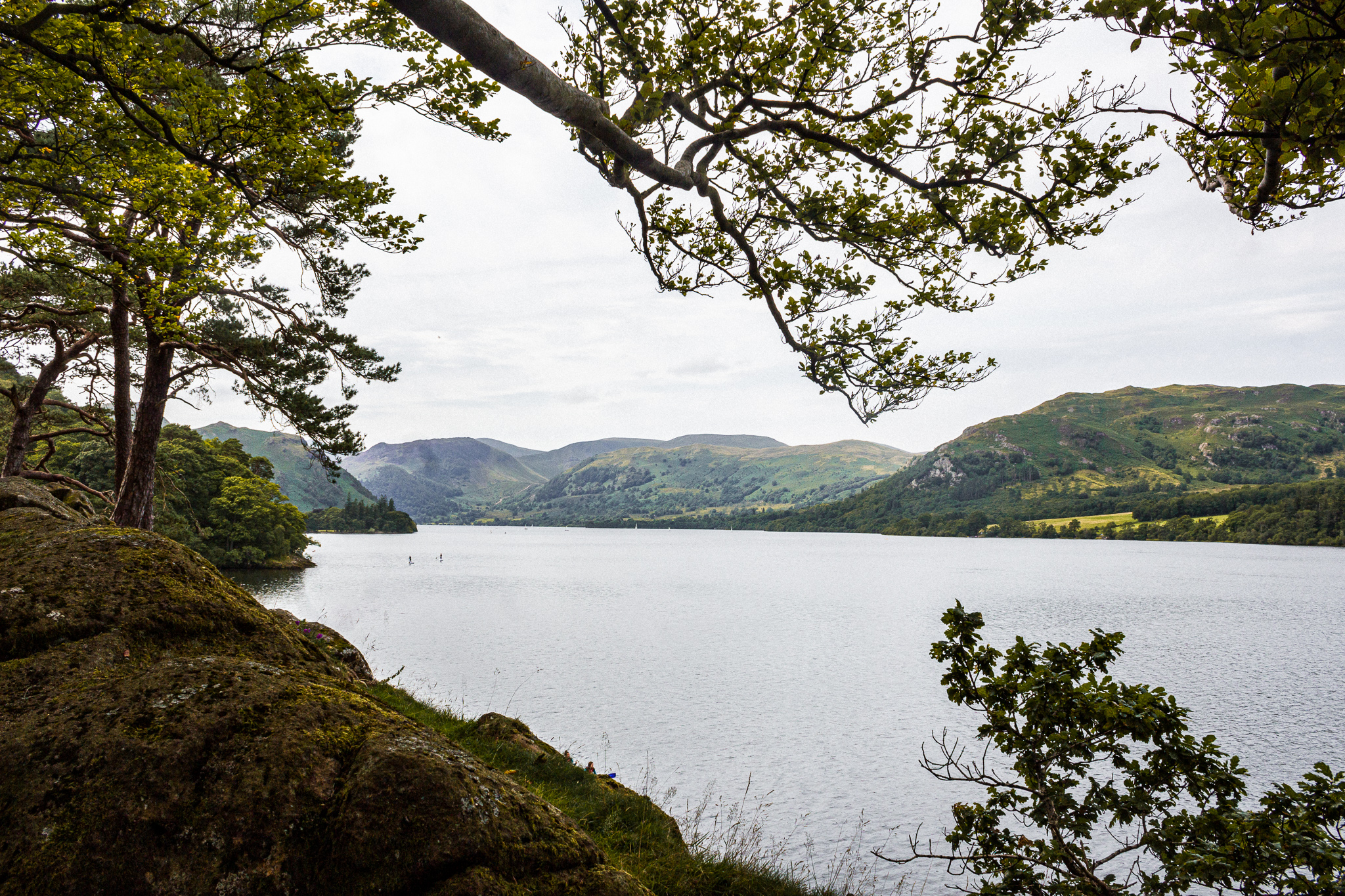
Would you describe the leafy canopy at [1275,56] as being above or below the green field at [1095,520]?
above

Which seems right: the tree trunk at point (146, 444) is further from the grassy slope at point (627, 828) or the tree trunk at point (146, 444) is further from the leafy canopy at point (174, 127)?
the grassy slope at point (627, 828)

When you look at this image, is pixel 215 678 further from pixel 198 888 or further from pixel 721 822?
pixel 721 822

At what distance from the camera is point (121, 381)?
618 inches

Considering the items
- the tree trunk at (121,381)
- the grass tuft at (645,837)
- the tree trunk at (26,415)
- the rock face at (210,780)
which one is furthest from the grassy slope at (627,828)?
the tree trunk at (26,415)

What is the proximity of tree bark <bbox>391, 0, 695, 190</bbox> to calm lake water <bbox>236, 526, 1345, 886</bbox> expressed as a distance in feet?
49.4

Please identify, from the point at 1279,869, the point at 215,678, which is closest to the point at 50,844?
the point at 215,678

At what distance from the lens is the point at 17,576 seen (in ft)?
12.5

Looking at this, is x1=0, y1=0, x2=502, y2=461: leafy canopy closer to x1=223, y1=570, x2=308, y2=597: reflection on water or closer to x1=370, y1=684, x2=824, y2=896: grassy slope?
x1=370, y1=684, x2=824, y2=896: grassy slope

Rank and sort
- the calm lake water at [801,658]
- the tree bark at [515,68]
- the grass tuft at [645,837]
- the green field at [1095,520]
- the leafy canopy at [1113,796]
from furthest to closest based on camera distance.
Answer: the green field at [1095,520] → the calm lake water at [801,658] → the grass tuft at [645,837] → the tree bark at [515,68] → the leafy canopy at [1113,796]

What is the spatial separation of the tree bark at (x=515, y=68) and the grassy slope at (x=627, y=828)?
6.07 m

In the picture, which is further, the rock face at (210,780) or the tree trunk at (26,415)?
the tree trunk at (26,415)

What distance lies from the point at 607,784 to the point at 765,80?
1149cm

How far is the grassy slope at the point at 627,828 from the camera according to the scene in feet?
24.3

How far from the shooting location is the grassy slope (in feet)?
24.3
